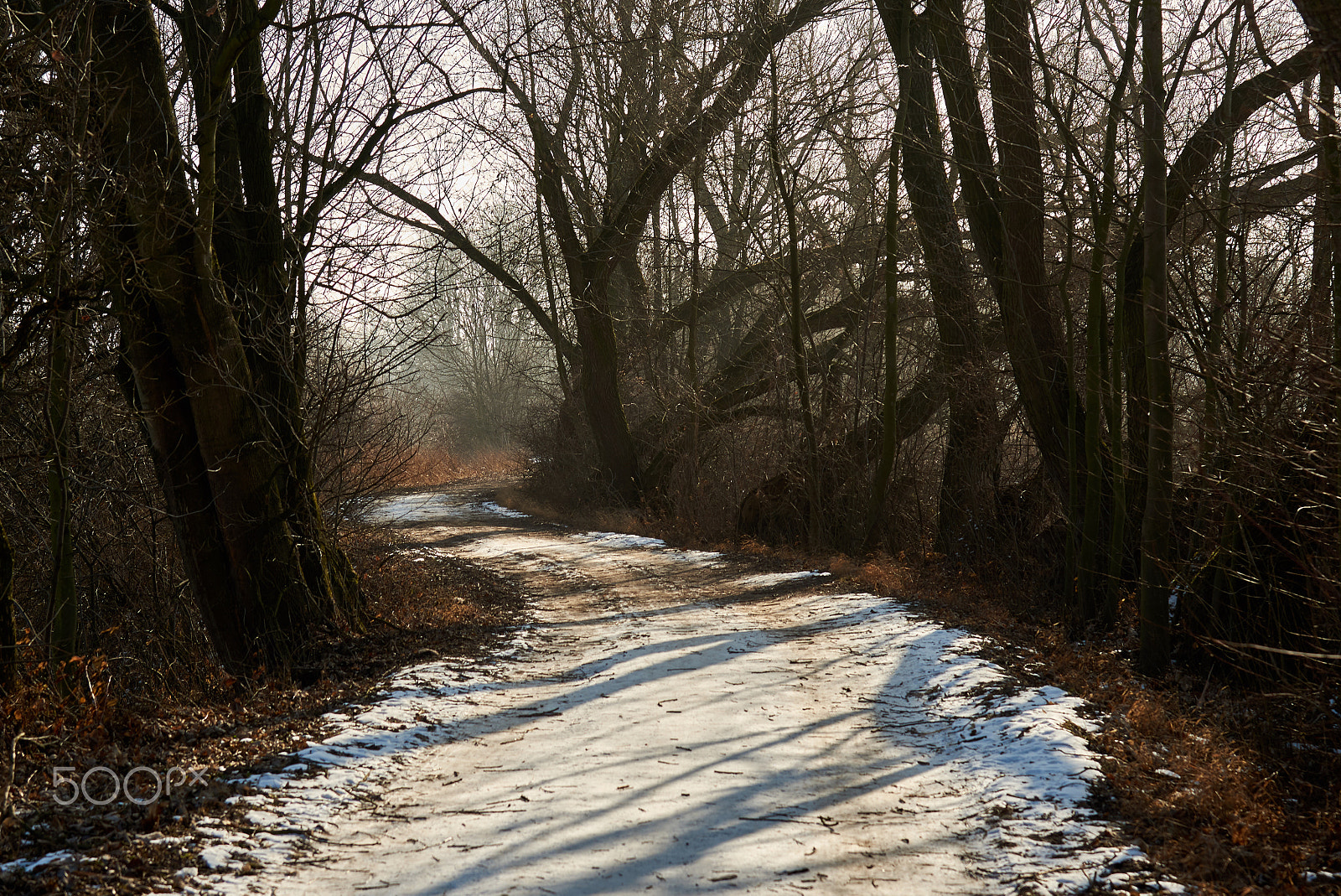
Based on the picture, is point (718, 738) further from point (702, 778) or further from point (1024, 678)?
point (1024, 678)

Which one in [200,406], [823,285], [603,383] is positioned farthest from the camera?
[603,383]

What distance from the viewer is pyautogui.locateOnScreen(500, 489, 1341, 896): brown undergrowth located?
396 cm

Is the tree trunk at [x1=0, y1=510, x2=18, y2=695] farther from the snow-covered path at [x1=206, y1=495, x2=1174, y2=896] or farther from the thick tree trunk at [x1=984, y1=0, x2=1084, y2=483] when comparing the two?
the thick tree trunk at [x1=984, y1=0, x2=1084, y2=483]

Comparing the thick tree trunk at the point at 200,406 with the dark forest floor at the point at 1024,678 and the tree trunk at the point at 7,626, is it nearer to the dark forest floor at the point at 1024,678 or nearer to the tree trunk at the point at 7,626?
the dark forest floor at the point at 1024,678

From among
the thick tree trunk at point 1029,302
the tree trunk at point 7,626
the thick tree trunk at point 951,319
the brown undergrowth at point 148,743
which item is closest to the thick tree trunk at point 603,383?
the thick tree trunk at point 951,319

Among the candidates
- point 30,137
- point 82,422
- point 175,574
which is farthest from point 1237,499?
point 82,422

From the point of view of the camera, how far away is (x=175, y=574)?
9539mm

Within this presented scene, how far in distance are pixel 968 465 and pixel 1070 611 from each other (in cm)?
393

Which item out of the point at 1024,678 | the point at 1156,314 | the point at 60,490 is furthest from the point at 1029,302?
the point at 60,490

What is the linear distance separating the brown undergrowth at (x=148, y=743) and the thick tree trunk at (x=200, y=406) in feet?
1.71

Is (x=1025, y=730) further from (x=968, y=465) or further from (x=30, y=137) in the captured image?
(x=968, y=465)

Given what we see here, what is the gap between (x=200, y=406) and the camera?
7504 mm

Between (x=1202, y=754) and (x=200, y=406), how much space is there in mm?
7610

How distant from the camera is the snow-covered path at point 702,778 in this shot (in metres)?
3.89
